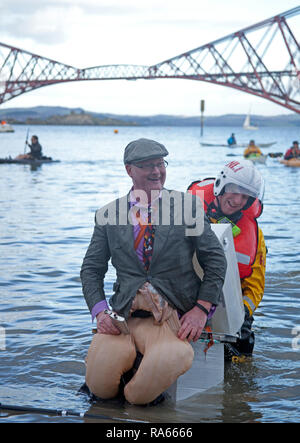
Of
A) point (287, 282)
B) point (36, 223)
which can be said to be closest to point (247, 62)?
point (36, 223)

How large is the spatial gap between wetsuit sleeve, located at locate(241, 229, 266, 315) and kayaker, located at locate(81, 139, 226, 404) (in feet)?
2.94

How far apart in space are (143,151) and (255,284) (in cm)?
145

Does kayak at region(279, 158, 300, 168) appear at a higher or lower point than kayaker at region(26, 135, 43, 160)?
lower

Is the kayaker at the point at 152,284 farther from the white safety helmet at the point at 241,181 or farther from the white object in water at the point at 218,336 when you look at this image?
the white safety helmet at the point at 241,181

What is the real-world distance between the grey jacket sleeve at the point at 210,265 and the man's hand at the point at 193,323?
61mm

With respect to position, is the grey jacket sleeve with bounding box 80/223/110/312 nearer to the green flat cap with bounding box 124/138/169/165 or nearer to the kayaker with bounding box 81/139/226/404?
the kayaker with bounding box 81/139/226/404

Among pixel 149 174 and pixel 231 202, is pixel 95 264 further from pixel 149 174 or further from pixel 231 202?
pixel 231 202

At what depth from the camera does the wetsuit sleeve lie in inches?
180

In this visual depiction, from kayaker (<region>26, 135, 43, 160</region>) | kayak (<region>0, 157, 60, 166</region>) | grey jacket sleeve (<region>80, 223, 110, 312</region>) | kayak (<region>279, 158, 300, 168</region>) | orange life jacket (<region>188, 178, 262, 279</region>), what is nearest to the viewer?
grey jacket sleeve (<region>80, 223, 110, 312</region>)

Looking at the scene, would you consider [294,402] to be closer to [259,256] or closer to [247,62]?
[259,256]

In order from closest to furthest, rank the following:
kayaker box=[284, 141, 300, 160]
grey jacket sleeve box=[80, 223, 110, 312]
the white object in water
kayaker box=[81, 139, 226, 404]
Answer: kayaker box=[81, 139, 226, 404] → grey jacket sleeve box=[80, 223, 110, 312] → the white object in water → kayaker box=[284, 141, 300, 160]

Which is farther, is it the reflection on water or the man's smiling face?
the reflection on water

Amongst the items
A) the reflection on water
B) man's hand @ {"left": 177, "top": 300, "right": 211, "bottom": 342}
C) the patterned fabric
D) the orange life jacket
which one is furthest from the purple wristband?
the orange life jacket
